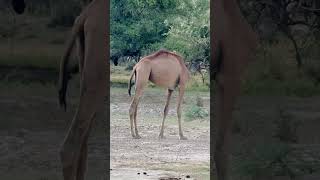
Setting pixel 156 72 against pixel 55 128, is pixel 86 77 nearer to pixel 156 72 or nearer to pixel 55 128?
pixel 55 128

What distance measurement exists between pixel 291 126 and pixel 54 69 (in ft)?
5.16

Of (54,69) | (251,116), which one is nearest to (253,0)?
(251,116)

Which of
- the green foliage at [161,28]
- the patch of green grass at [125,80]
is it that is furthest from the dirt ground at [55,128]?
the green foliage at [161,28]

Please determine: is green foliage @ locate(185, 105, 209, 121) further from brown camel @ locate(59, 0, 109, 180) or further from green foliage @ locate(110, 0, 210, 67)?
brown camel @ locate(59, 0, 109, 180)

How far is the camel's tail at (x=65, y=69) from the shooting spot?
3590mm

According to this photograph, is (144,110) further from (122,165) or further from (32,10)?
(32,10)

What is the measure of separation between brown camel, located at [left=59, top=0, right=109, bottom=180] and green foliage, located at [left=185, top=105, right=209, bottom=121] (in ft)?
10.0

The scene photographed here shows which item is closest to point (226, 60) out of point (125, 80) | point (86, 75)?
Result: point (86, 75)

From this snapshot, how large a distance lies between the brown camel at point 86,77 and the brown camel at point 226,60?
712 mm

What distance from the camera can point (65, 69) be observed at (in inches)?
142

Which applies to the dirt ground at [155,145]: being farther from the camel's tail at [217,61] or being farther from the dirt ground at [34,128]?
the camel's tail at [217,61]

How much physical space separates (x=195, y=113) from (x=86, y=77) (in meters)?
3.24

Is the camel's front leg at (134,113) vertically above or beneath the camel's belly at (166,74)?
beneath

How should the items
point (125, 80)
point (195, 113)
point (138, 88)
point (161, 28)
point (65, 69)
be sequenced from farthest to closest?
1. point (161, 28)
2. point (195, 113)
3. point (125, 80)
4. point (138, 88)
5. point (65, 69)
